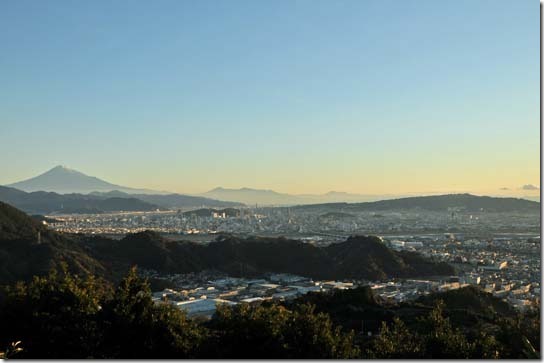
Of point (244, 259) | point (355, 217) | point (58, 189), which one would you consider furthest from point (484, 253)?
point (58, 189)

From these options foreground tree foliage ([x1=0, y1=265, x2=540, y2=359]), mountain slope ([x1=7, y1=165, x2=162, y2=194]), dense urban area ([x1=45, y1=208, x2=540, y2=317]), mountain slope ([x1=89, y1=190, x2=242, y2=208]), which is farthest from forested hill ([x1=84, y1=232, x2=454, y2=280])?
mountain slope ([x1=7, y1=165, x2=162, y2=194])

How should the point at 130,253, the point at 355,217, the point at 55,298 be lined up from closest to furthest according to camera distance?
the point at 55,298 < the point at 130,253 < the point at 355,217

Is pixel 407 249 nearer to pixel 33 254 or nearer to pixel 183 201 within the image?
pixel 33 254

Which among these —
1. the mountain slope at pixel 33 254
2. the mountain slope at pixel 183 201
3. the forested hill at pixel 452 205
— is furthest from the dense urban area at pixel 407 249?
the mountain slope at pixel 183 201

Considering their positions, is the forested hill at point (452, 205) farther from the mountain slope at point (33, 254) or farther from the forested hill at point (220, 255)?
the mountain slope at point (33, 254)

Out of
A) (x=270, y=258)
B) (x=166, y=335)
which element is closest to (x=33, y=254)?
(x=270, y=258)

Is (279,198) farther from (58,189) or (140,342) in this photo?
(140,342)
